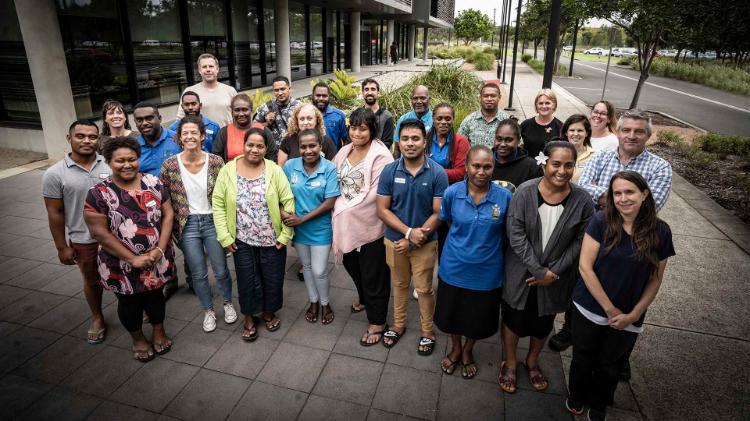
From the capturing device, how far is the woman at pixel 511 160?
3.35 meters

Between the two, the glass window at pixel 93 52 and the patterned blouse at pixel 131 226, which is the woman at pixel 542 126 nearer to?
the patterned blouse at pixel 131 226

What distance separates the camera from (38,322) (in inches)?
157

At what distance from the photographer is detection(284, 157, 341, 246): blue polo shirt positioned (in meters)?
3.60

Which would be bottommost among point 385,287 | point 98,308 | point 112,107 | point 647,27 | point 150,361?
point 150,361

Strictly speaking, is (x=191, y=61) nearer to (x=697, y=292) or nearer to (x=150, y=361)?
(x=150, y=361)

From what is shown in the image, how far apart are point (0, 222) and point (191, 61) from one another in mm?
8325

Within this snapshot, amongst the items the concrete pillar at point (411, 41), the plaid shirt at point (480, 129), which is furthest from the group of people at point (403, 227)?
the concrete pillar at point (411, 41)

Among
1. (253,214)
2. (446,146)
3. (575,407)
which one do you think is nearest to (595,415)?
(575,407)

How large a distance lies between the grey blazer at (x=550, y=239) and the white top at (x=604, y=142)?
144 cm

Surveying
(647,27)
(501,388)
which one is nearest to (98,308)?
(501,388)

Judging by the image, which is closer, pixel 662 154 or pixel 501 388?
pixel 501 388

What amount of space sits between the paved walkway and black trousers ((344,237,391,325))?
1.02ft

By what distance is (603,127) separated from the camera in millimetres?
4027

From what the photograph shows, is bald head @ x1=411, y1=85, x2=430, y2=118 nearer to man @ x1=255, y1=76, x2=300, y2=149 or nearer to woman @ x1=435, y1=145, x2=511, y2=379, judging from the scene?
man @ x1=255, y1=76, x2=300, y2=149
